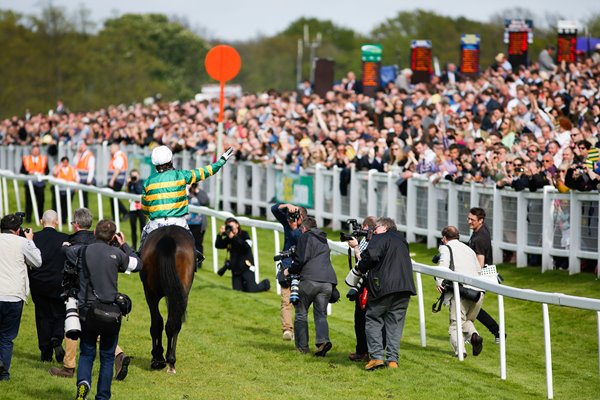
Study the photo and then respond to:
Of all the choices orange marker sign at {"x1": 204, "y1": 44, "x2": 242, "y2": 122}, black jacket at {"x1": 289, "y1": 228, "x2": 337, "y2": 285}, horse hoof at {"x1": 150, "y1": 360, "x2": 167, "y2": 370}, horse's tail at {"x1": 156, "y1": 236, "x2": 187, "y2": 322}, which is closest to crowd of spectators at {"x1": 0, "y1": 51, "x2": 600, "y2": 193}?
orange marker sign at {"x1": 204, "y1": 44, "x2": 242, "y2": 122}

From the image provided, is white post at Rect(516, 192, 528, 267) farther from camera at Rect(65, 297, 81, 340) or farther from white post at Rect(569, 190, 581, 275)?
camera at Rect(65, 297, 81, 340)

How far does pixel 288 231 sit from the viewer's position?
1295 centimetres

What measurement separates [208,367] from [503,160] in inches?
298

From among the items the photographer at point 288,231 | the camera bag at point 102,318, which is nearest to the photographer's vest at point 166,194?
the photographer at point 288,231

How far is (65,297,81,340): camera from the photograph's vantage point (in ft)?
32.3

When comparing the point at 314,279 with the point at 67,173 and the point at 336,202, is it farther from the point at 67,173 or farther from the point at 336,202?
the point at 67,173

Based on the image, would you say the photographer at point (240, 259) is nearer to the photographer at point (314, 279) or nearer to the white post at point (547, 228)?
the white post at point (547, 228)

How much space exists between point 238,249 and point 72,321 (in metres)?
6.69

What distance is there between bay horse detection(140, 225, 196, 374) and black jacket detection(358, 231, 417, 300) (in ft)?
5.16

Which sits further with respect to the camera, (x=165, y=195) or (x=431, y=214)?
(x=431, y=214)

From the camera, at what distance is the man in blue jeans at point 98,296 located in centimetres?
962

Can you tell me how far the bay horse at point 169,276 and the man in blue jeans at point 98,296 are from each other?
1211mm

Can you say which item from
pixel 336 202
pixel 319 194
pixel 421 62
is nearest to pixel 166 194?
pixel 336 202

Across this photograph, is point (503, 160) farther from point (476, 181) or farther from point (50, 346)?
point (50, 346)
